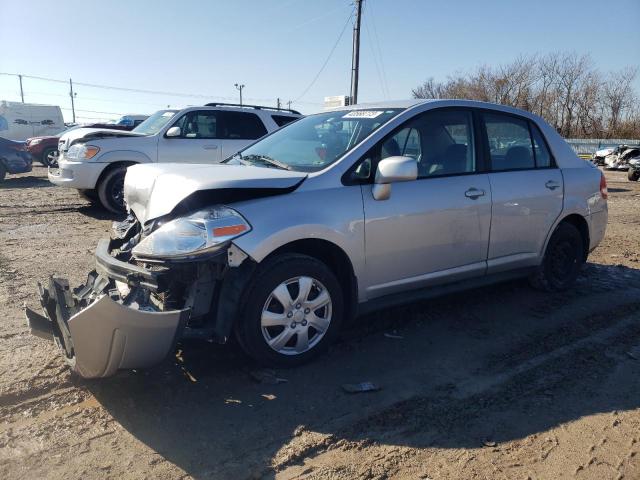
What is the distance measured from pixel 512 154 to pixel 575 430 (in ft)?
8.79

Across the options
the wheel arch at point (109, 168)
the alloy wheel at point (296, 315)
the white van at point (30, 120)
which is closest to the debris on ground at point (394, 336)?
the alloy wheel at point (296, 315)

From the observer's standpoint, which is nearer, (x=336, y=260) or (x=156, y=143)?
(x=336, y=260)

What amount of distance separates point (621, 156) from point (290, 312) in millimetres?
25740

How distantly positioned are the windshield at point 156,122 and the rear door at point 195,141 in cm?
32

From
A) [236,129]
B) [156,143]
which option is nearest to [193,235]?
[156,143]

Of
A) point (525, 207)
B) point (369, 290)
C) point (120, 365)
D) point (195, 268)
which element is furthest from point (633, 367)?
point (120, 365)

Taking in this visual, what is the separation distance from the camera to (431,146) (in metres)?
4.23

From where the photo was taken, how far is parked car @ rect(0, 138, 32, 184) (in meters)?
14.6

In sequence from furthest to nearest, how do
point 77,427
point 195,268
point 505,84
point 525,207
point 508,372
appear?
point 505,84
point 525,207
point 508,372
point 195,268
point 77,427

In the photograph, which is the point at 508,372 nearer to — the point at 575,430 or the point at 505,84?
the point at 575,430

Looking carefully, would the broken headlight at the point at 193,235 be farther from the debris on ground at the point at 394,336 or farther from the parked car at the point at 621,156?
the parked car at the point at 621,156

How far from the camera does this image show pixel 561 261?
5355 mm

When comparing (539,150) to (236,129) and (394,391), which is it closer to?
(394,391)

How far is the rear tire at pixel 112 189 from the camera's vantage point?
9.04 meters
